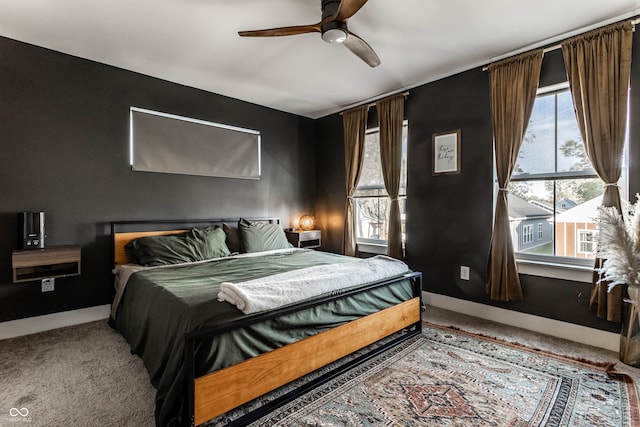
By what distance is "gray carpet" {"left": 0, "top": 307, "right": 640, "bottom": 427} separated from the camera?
172 centimetres

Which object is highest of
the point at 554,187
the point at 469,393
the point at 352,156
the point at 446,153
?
the point at 352,156

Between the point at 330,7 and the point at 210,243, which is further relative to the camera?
the point at 210,243

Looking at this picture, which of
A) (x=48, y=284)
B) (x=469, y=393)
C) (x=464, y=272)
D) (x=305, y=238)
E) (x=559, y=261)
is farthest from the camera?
(x=305, y=238)

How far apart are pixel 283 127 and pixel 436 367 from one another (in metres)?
3.78

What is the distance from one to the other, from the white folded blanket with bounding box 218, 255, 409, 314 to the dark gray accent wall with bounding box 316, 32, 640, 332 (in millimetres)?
1013

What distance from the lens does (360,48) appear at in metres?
2.44

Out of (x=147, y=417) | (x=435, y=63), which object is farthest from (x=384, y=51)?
(x=147, y=417)

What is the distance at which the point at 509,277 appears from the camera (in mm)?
2951

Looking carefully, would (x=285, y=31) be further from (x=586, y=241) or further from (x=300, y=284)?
(x=586, y=241)

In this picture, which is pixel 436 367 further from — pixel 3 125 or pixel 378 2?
pixel 3 125

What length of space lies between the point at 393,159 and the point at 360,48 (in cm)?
174

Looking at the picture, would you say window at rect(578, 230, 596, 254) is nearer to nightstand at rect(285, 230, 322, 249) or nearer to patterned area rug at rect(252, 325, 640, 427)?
patterned area rug at rect(252, 325, 640, 427)

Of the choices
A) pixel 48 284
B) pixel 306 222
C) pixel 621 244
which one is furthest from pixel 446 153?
pixel 48 284

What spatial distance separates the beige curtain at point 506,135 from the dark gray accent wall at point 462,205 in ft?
0.38
